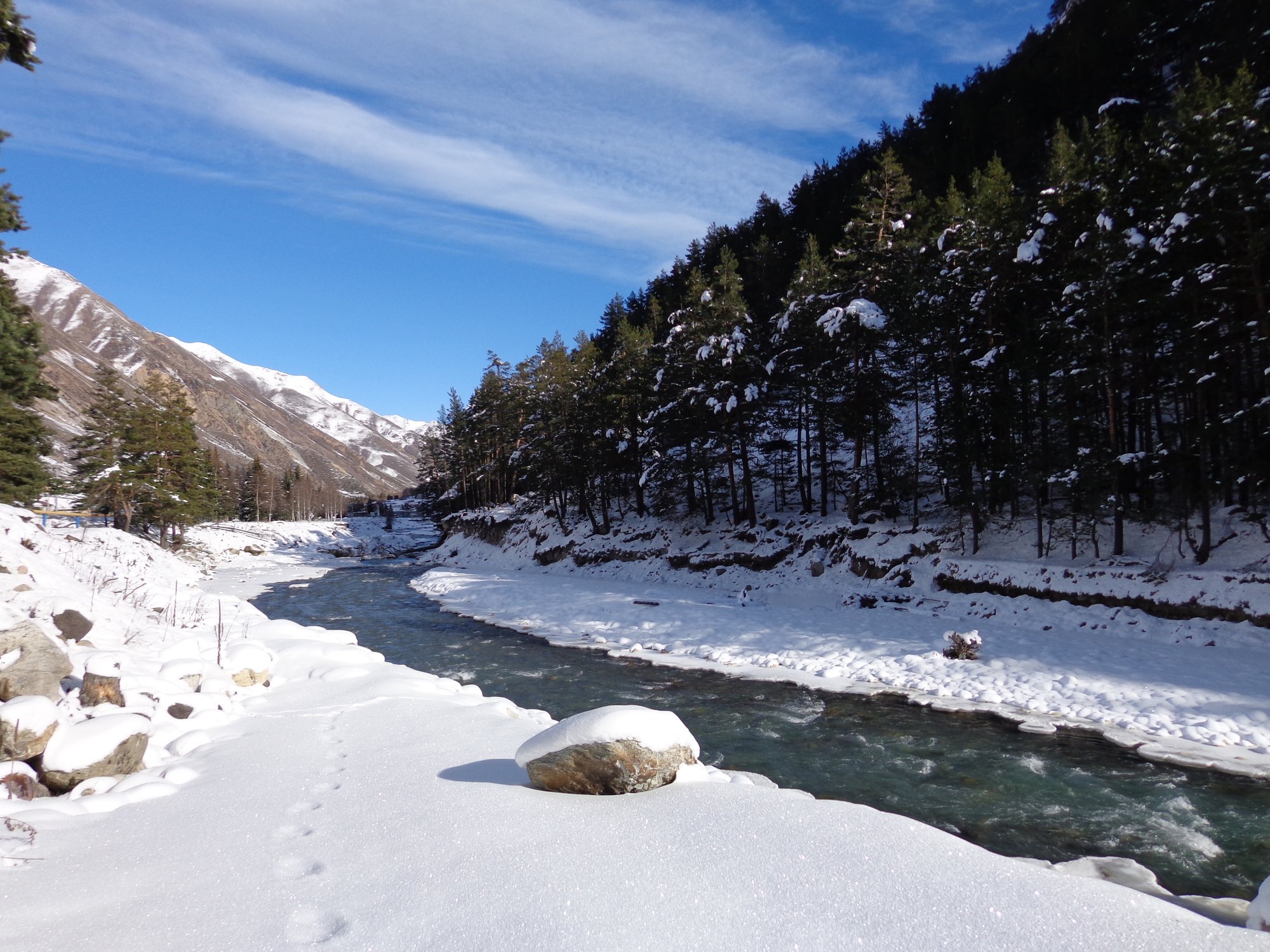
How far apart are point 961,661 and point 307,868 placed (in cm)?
1353

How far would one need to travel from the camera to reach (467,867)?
13.8ft

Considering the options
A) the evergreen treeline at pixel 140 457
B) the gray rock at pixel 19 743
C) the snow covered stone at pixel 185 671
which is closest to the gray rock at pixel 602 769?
the gray rock at pixel 19 743

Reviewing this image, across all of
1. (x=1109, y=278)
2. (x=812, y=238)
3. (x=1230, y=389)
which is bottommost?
(x=1230, y=389)

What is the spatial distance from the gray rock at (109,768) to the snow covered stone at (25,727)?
0.27 metres

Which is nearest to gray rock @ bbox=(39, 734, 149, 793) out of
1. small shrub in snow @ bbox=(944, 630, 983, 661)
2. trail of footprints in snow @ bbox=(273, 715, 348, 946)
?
trail of footprints in snow @ bbox=(273, 715, 348, 946)

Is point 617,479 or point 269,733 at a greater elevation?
point 617,479

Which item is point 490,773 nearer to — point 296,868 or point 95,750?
point 296,868

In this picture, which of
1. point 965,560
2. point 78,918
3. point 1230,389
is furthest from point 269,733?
point 1230,389

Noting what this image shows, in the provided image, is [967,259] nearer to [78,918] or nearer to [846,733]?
[846,733]

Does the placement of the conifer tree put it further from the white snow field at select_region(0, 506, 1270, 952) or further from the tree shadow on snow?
the tree shadow on snow

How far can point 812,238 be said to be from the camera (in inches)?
1085

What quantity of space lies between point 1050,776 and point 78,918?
33.2ft

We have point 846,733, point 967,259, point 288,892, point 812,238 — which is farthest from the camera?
point 812,238

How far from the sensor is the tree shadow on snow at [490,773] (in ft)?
19.4
